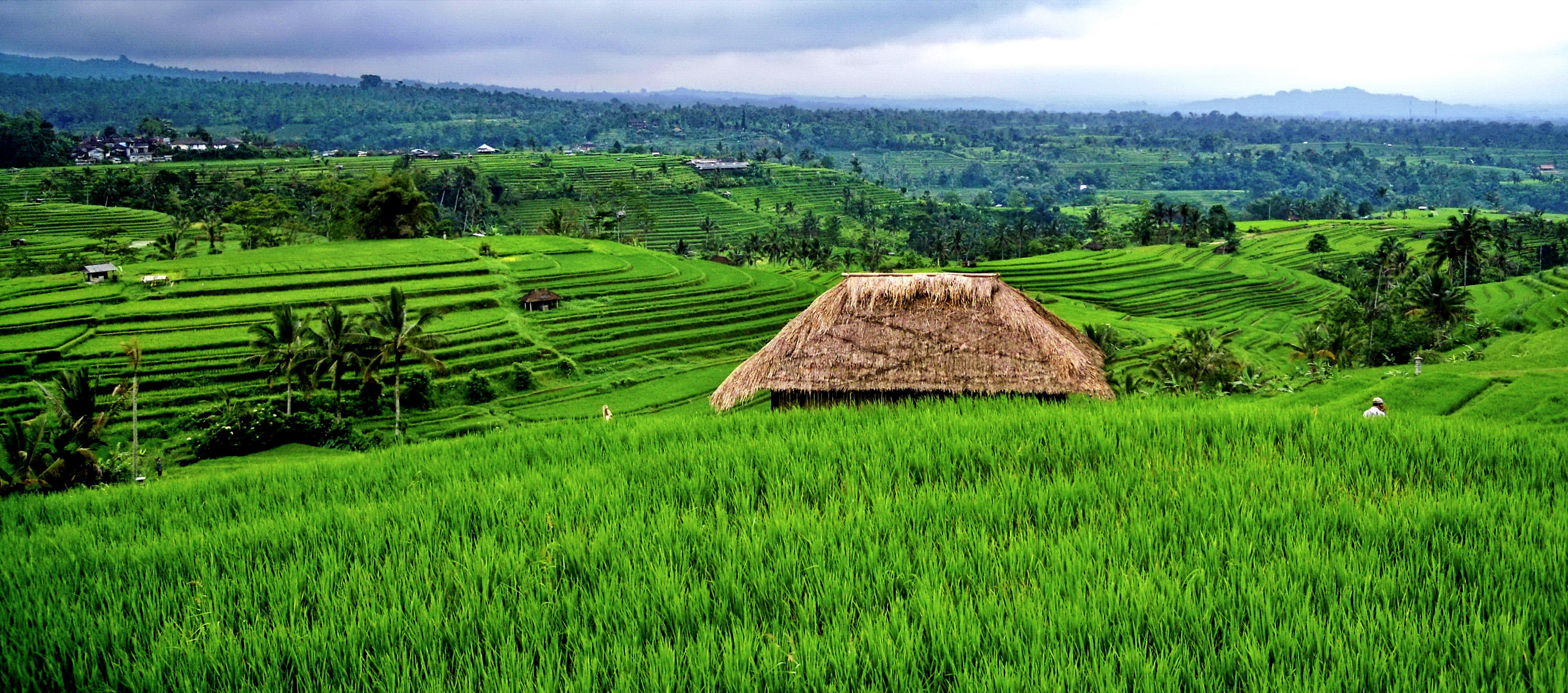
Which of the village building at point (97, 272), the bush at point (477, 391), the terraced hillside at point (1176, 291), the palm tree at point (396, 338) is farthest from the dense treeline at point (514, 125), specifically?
the palm tree at point (396, 338)

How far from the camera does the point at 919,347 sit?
11945 millimetres

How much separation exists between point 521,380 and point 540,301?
8267 mm

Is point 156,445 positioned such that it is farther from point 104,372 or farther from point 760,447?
point 760,447

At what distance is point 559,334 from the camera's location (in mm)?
34375

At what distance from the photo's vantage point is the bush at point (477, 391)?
94.1 feet

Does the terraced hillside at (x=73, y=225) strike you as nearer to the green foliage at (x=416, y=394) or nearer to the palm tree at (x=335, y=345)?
the green foliage at (x=416, y=394)

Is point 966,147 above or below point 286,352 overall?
Answer: above

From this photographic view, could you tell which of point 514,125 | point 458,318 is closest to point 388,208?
point 458,318

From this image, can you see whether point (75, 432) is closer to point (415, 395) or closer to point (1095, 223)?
point (415, 395)

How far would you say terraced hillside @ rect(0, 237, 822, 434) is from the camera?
27.0 m

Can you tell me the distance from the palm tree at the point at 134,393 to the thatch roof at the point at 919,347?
51.6 feet

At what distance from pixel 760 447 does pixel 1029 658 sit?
10.3ft

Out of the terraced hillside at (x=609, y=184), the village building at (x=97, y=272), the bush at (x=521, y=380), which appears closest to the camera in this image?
the bush at (x=521, y=380)

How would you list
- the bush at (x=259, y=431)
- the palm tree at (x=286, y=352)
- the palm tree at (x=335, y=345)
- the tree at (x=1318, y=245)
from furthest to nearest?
the tree at (x=1318, y=245) < the palm tree at (x=286, y=352) < the palm tree at (x=335, y=345) < the bush at (x=259, y=431)
